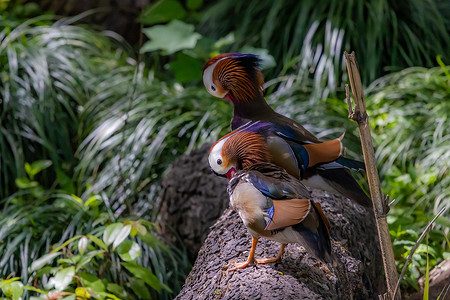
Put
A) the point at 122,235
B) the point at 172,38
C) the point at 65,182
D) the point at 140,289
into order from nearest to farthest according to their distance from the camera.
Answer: the point at 122,235 → the point at 140,289 → the point at 65,182 → the point at 172,38

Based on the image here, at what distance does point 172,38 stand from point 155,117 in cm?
86

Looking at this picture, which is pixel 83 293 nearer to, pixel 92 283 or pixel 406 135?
pixel 92 283

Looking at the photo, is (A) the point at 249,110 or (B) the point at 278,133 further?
(A) the point at 249,110

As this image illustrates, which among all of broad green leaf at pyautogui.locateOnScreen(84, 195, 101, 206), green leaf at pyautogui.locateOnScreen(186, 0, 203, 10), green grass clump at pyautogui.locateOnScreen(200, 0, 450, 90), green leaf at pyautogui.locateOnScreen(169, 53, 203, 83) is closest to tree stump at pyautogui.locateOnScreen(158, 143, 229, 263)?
broad green leaf at pyautogui.locateOnScreen(84, 195, 101, 206)

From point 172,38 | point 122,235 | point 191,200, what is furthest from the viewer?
point 172,38

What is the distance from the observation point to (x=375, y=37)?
4.51 meters

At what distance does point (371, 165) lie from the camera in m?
1.67

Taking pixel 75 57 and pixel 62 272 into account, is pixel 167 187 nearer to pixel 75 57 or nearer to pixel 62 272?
pixel 62 272

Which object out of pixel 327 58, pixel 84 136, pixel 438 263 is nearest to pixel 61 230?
pixel 84 136

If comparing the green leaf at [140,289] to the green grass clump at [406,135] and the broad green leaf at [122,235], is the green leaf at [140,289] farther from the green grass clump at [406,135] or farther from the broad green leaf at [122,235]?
the green grass clump at [406,135]

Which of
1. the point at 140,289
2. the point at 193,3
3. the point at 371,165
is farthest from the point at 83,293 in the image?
the point at 193,3

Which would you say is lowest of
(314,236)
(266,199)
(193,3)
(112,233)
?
(112,233)

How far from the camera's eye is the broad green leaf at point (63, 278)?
2.36 metres

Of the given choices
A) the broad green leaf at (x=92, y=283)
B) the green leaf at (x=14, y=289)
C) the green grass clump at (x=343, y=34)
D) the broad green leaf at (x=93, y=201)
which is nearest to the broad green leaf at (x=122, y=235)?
the broad green leaf at (x=92, y=283)
